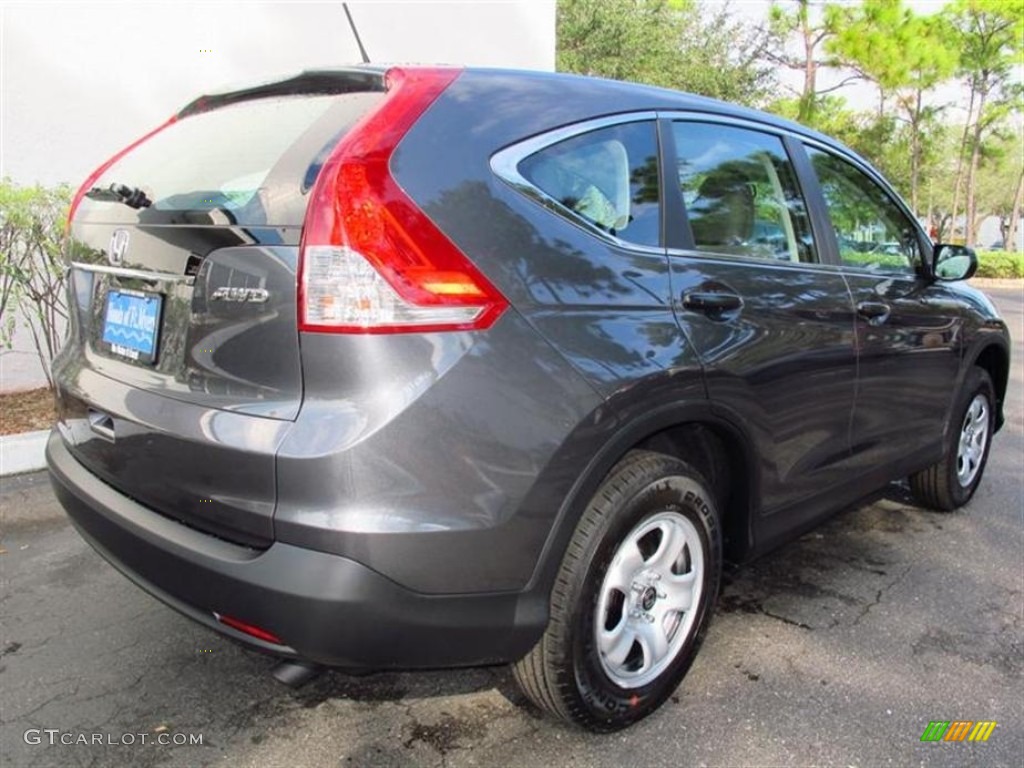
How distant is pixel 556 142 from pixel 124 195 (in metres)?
1.17

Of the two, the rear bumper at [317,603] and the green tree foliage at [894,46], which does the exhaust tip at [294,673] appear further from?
the green tree foliage at [894,46]

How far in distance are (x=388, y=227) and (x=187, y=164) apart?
0.85 meters

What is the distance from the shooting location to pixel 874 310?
3.07 meters

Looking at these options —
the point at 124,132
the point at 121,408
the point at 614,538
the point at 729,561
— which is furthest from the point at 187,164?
the point at 124,132

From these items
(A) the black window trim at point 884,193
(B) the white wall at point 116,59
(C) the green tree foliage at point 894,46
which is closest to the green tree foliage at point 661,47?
(C) the green tree foliage at point 894,46

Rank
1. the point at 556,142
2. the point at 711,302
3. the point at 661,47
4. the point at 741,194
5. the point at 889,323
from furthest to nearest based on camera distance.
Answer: the point at 661,47
the point at 889,323
the point at 741,194
the point at 711,302
the point at 556,142

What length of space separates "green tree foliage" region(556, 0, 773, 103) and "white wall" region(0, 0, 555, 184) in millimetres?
12666

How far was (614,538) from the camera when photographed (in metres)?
2.09

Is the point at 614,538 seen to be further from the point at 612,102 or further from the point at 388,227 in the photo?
the point at 612,102

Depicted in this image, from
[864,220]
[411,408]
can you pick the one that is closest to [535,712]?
[411,408]

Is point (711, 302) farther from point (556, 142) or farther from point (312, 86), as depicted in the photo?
point (312, 86)

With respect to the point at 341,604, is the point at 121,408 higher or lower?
higher

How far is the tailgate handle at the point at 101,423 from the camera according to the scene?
2.14 meters

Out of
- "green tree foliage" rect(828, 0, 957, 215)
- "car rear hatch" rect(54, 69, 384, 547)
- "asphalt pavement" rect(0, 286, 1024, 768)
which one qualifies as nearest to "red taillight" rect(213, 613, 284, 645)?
"car rear hatch" rect(54, 69, 384, 547)
